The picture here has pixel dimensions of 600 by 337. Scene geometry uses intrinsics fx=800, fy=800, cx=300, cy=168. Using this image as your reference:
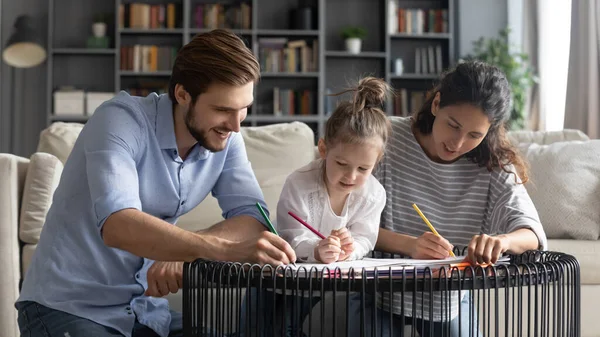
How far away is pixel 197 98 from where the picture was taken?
1460mm

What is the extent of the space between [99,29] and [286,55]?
1564mm

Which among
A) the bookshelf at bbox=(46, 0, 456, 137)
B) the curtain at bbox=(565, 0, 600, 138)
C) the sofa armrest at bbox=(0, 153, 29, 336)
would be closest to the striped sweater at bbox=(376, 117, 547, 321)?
the sofa armrest at bbox=(0, 153, 29, 336)

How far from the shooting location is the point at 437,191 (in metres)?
1.77

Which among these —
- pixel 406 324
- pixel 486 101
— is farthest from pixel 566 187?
pixel 406 324

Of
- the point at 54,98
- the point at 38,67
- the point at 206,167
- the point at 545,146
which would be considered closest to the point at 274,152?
the point at 545,146

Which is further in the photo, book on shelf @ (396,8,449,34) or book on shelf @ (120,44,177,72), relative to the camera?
book on shelf @ (396,8,449,34)

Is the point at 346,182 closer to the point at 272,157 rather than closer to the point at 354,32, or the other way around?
the point at 272,157

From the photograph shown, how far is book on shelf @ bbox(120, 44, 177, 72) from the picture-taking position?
6.66 meters

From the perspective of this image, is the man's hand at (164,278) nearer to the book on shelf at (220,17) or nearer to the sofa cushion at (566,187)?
the sofa cushion at (566,187)

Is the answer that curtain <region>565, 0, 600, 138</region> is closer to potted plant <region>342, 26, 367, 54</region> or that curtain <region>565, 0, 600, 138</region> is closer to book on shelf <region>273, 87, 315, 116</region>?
potted plant <region>342, 26, 367, 54</region>

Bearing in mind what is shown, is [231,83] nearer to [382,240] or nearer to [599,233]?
[382,240]

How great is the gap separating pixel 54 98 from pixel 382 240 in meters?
5.40

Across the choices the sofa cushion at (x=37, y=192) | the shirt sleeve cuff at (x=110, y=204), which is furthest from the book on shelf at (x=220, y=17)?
the shirt sleeve cuff at (x=110, y=204)

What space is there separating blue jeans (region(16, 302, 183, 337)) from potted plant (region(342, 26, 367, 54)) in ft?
18.0
